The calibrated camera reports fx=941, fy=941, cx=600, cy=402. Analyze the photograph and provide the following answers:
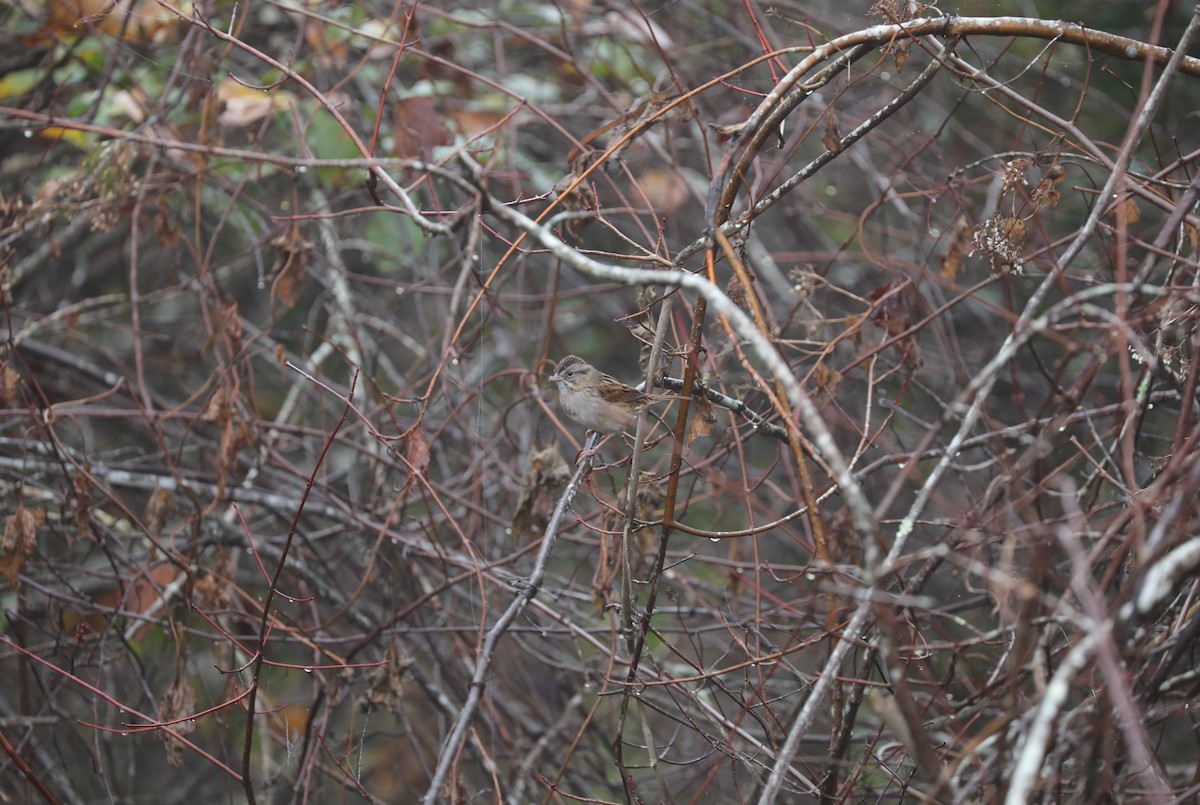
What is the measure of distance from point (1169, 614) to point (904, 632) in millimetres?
744

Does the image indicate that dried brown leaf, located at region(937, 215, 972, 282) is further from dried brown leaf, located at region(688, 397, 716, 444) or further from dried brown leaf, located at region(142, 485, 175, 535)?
dried brown leaf, located at region(142, 485, 175, 535)

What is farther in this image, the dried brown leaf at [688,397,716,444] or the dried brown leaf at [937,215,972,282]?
the dried brown leaf at [937,215,972,282]

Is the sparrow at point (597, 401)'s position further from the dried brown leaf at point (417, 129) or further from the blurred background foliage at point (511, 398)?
the dried brown leaf at point (417, 129)

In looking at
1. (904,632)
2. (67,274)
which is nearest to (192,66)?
(67,274)

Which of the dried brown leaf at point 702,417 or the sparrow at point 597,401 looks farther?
the sparrow at point 597,401

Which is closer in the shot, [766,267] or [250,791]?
[250,791]

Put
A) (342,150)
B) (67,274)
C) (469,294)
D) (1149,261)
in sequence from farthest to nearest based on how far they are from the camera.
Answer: (67,274) < (342,150) < (469,294) < (1149,261)

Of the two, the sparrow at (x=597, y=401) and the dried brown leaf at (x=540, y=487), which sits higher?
the sparrow at (x=597, y=401)

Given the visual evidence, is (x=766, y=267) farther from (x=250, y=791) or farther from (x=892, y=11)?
(x=250, y=791)

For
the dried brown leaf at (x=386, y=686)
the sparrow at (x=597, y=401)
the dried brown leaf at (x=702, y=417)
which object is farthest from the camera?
the sparrow at (x=597, y=401)

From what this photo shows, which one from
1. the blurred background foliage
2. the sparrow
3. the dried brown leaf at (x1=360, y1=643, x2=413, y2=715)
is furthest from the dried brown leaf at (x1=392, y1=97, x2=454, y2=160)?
the dried brown leaf at (x1=360, y1=643, x2=413, y2=715)

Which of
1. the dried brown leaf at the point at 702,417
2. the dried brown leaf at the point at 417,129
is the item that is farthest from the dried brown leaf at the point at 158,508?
the dried brown leaf at the point at 702,417

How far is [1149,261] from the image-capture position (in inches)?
81.1

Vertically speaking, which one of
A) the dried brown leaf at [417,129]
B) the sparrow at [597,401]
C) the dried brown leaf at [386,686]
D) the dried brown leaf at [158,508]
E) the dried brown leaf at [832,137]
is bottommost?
the dried brown leaf at [386,686]
